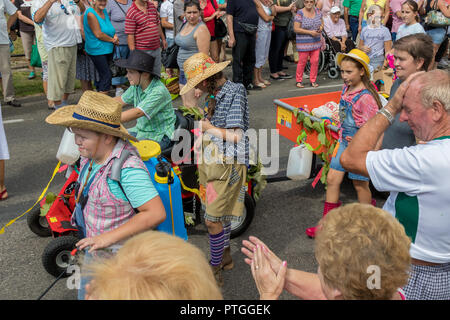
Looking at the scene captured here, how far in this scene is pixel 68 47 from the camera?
8.03 m

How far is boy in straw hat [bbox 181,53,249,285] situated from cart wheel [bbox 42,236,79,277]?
1209 mm

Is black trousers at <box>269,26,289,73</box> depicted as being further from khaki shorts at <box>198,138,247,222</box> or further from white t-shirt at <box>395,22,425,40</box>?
khaki shorts at <box>198,138,247,222</box>

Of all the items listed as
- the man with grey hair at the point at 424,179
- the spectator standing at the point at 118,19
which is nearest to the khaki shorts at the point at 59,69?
the spectator standing at the point at 118,19

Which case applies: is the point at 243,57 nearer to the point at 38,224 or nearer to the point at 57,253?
the point at 38,224

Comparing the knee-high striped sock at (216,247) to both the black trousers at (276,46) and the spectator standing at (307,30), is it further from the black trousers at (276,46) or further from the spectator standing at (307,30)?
the black trousers at (276,46)

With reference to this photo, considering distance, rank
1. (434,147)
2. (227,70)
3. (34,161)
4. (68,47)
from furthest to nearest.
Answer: (227,70) < (68,47) < (34,161) < (434,147)

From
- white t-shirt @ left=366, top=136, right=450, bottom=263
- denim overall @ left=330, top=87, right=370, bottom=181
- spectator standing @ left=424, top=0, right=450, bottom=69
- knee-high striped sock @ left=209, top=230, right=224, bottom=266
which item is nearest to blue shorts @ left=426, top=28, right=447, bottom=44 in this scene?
spectator standing @ left=424, top=0, right=450, bottom=69

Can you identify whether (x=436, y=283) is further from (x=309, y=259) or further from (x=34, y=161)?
(x=34, y=161)

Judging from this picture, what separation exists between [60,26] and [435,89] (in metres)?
6.96

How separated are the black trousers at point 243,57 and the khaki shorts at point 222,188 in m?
6.12

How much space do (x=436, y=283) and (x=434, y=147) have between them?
707 mm

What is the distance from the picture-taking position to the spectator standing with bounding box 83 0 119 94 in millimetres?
8312

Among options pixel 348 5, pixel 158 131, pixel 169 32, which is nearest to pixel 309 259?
pixel 158 131
